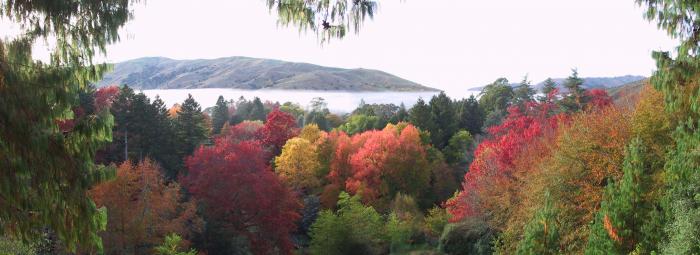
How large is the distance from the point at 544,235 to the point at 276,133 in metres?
33.5

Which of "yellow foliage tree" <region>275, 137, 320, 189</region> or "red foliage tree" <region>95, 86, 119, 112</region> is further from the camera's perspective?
"red foliage tree" <region>95, 86, 119, 112</region>

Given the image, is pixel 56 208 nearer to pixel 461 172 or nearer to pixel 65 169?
pixel 65 169

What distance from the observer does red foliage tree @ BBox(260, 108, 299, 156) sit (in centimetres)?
4681

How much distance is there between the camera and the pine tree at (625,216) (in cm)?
1438

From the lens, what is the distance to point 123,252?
21312 mm

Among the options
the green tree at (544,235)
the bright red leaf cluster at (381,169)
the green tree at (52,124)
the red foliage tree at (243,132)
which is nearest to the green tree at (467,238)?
the green tree at (544,235)


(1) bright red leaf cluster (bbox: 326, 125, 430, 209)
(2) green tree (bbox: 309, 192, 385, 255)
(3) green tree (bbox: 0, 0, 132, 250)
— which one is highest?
(3) green tree (bbox: 0, 0, 132, 250)

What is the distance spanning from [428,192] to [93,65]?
34319 millimetres

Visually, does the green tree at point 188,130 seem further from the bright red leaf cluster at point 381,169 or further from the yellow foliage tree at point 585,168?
the yellow foliage tree at point 585,168

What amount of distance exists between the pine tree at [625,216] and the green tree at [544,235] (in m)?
1.18

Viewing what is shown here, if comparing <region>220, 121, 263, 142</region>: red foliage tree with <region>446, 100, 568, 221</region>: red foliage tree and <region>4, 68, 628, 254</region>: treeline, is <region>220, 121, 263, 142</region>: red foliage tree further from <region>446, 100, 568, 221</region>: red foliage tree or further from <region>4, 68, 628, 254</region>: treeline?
<region>446, 100, 568, 221</region>: red foliage tree

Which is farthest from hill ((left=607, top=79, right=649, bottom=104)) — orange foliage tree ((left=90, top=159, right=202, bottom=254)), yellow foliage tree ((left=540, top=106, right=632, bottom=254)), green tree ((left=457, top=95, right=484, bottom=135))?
orange foliage tree ((left=90, top=159, right=202, bottom=254))

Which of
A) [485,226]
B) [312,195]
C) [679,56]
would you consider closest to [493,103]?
[312,195]

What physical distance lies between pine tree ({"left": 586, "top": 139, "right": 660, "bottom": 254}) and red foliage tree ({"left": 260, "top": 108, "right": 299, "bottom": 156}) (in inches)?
1312
